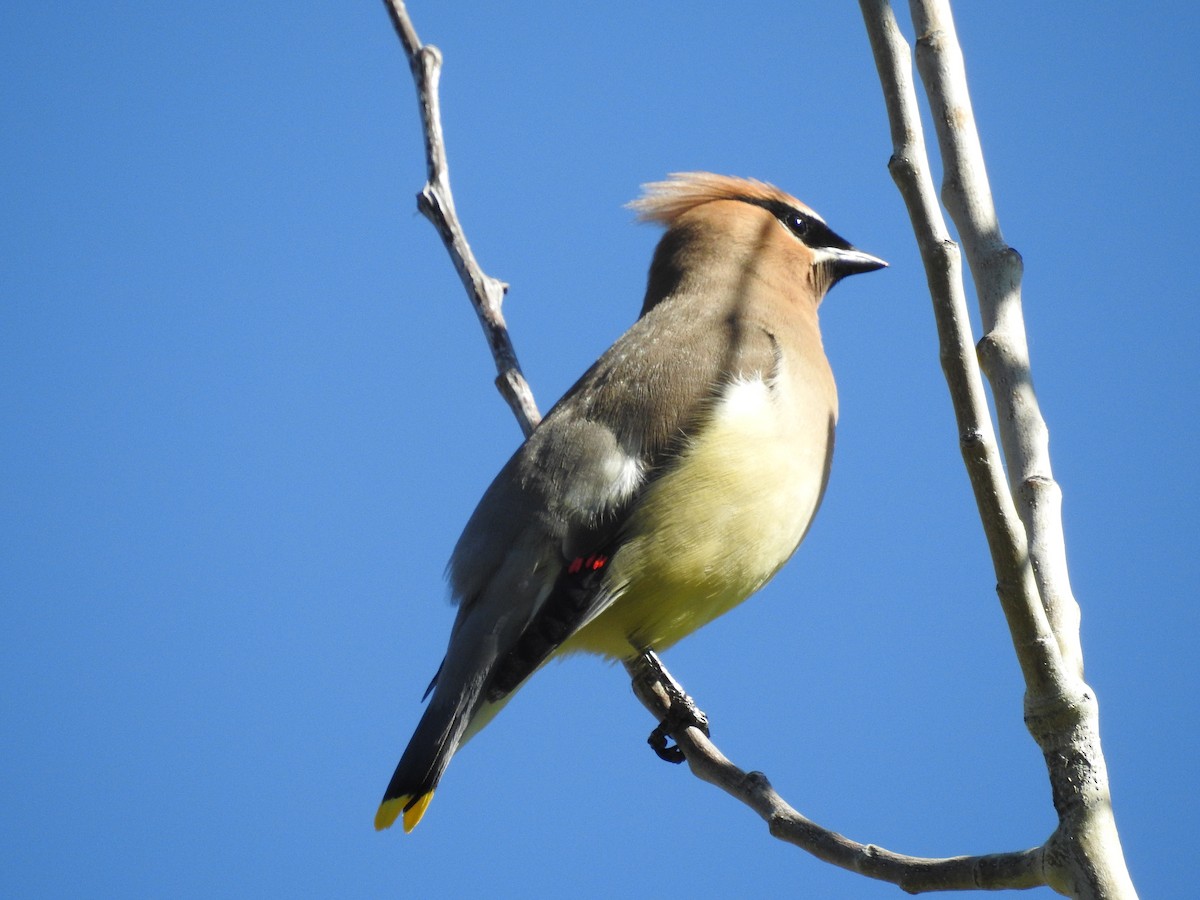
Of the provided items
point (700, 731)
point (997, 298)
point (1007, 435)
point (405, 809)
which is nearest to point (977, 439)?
point (1007, 435)

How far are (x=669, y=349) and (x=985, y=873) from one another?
2.02 m

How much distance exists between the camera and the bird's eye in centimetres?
488

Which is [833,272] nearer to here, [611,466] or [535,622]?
[611,466]

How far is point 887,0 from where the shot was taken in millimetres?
2428

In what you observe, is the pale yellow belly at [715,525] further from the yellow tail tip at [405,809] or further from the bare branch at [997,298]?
the bare branch at [997,298]

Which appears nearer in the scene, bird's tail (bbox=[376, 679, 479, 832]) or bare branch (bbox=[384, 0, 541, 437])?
bird's tail (bbox=[376, 679, 479, 832])

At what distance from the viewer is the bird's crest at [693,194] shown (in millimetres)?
4918

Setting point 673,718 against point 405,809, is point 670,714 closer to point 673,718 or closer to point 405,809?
point 673,718

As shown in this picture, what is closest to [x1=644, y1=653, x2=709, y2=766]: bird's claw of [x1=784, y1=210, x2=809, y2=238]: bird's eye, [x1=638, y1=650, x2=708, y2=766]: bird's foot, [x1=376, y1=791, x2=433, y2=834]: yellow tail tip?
[x1=638, y1=650, x2=708, y2=766]: bird's foot

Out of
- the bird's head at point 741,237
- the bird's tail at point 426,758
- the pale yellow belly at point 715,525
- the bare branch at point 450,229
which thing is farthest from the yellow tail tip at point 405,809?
the bird's head at point 741,237

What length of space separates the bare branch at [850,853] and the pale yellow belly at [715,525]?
34cm

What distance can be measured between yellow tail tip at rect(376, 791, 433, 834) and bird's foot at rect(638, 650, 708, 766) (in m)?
0.75

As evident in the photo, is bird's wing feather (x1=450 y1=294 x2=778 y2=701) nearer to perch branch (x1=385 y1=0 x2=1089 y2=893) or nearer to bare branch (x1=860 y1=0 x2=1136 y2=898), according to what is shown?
perch branch (x1=385 y1=0 x2=1089 y2=893)

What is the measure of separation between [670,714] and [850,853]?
49.7 inches
